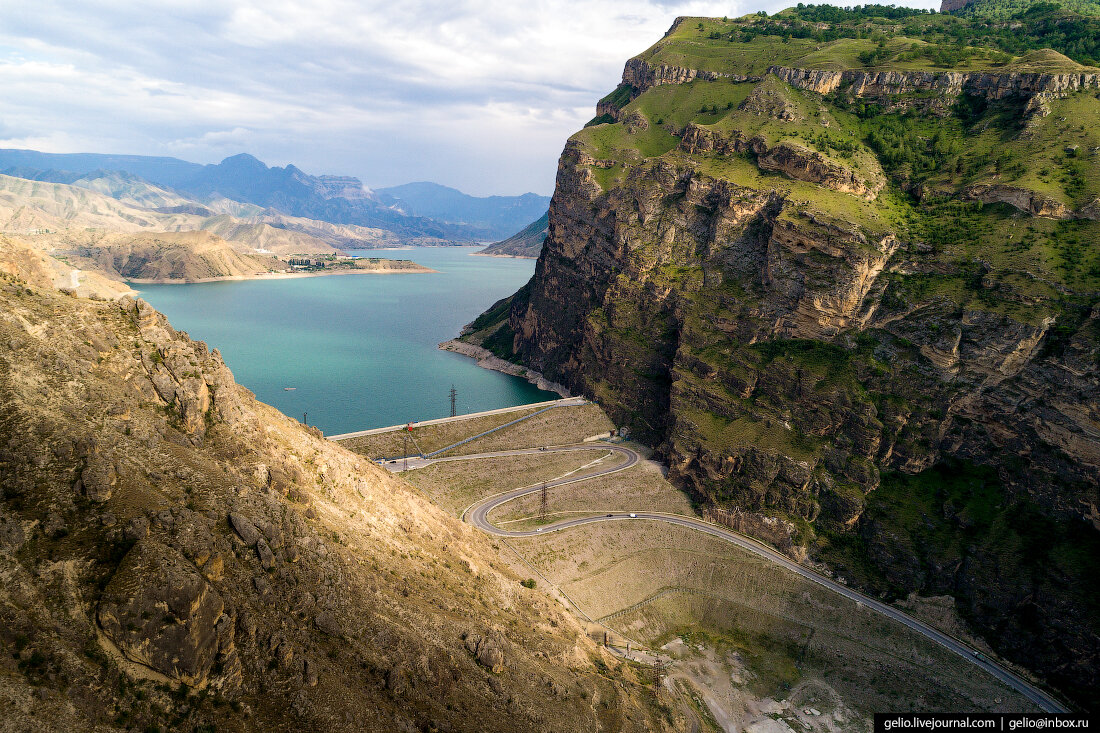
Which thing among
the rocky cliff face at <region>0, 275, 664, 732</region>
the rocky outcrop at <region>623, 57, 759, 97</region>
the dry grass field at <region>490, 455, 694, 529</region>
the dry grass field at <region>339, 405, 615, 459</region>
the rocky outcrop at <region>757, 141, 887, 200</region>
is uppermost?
the rocky outcrop at <region>623, 57, 759, 97</region>

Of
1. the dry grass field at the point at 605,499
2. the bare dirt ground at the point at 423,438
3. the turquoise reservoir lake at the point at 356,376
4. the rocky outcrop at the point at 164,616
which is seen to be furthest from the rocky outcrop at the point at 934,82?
the rocky outcrop at the point at 164,616

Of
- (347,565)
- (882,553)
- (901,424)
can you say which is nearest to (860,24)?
(901,424)

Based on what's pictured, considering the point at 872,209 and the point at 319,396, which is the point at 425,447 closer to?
the point at 319,396

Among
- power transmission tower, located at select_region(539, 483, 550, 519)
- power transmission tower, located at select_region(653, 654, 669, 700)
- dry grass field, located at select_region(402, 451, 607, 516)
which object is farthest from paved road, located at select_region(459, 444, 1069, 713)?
power transmission tower, located at select_region(653, 654, 669, 700)

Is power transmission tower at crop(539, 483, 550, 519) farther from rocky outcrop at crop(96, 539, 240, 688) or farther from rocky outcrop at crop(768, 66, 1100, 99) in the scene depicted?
rocky outcrop at crop(768, 66, 1100, 99)

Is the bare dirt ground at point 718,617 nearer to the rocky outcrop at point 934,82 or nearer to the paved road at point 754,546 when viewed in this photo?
the paved road at point 754,546

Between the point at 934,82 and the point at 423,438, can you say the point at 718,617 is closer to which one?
the point at 423,438
